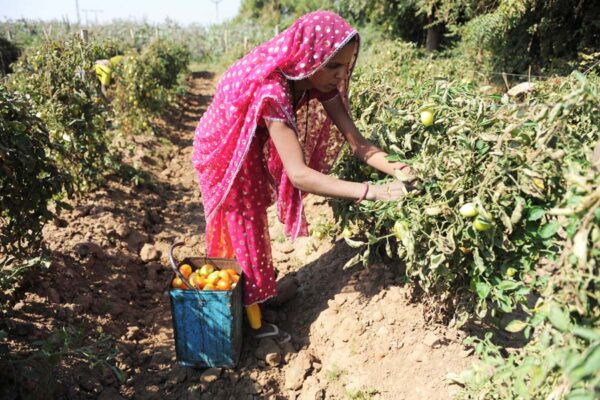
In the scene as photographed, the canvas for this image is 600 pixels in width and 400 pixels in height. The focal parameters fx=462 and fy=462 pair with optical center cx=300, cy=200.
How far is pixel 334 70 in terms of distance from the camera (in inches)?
86.5

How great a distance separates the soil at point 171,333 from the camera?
223 cm

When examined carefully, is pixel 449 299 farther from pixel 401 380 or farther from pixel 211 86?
pixel 211 86

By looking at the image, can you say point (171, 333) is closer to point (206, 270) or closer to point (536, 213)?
point (206, 270)

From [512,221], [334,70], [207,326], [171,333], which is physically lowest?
[171,333]

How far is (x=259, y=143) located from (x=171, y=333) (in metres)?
1.37

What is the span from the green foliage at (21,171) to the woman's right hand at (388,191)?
175 centimetres

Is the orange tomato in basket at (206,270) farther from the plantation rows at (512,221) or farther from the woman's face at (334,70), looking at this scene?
the woman's face at (334,70)

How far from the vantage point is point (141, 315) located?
121 inches

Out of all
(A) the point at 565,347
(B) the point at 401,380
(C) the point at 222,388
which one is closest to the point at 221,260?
(C) the point at 222,388

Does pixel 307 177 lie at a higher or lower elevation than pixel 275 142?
lower

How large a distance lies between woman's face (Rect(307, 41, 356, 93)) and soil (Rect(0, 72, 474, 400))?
3.73 ft

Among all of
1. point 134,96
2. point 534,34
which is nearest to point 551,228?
point 134,96

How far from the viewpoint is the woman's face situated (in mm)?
2137

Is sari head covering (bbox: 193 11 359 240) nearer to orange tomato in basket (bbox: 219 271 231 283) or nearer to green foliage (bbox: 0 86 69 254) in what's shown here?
orange tomato in basket (bbox: 219 271 231 283)
